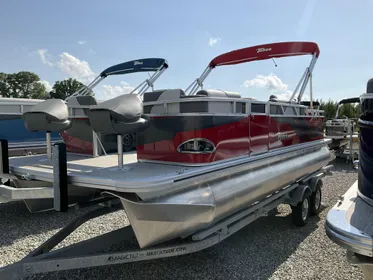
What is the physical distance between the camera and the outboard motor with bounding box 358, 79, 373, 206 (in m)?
2.40

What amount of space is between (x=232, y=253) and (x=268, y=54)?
128 inches

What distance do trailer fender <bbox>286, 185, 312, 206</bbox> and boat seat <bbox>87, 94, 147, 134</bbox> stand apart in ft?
8.96

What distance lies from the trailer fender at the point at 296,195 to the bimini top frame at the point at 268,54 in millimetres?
1340

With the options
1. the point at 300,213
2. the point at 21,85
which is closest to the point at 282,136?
the point at 300,213

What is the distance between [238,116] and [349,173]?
273 inches

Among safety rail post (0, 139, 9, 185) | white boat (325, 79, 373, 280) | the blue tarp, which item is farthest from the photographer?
the blue tarp

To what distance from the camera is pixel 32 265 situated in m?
2.32

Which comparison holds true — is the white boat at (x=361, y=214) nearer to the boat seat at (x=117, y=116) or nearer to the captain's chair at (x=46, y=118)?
the boat seat at (x=117, y=116)

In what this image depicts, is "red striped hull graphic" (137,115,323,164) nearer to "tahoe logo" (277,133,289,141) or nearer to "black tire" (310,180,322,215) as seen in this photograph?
"tahoe logo" (277,133,289,141)

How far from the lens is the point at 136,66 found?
5.66 m

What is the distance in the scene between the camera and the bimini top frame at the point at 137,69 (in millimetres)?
5148

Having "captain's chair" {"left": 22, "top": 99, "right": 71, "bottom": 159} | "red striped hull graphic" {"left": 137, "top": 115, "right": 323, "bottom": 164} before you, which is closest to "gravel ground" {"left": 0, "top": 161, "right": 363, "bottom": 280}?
"red striped hull graphic" {"left": 137, "top": 115, "right": 323, "bottom": 164}

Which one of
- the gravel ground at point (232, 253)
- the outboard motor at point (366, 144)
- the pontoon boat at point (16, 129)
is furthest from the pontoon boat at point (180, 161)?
the pontoon boat at point (16, 129)

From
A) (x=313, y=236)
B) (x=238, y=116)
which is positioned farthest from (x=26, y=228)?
(x=313, y=236)
